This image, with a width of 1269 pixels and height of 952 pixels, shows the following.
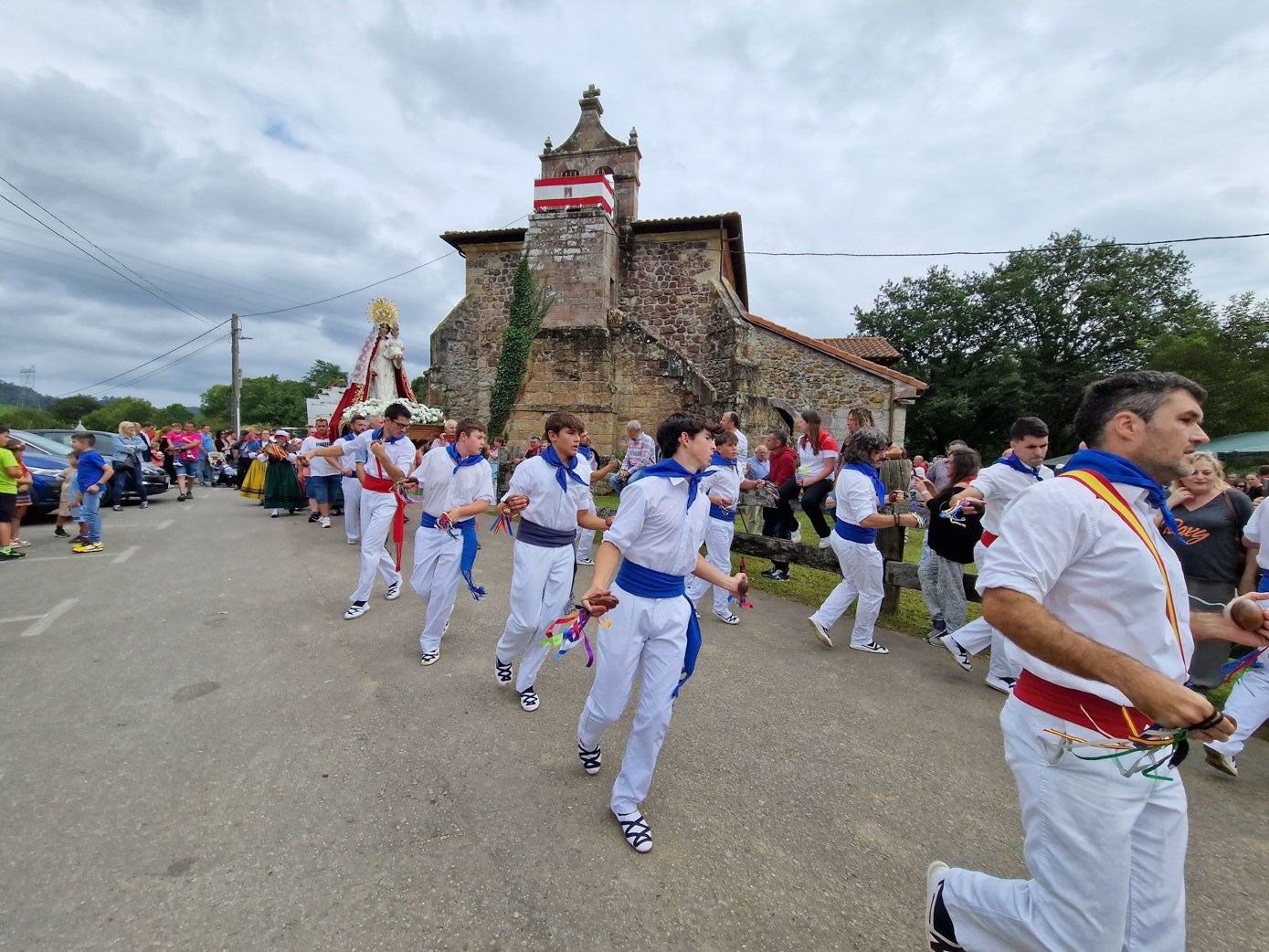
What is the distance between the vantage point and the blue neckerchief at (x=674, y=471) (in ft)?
10.0

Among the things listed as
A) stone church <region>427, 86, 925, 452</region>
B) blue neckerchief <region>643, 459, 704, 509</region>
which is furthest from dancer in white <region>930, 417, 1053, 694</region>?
stone church <region>427, 86, 925, 452</region>

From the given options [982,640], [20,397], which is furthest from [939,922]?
[20,397]

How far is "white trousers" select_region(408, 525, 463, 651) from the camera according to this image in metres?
4.96

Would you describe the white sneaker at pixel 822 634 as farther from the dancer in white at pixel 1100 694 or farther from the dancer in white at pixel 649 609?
the dancer in white at pixel 1100 694

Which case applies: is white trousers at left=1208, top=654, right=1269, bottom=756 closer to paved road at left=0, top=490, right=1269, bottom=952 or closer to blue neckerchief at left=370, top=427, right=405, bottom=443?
paved road at left=0, top=490, right=1269, bottom=952

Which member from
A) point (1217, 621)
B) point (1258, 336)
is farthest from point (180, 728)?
point (1258, 336)

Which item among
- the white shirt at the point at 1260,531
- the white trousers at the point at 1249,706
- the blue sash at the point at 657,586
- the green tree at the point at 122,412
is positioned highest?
the green tree at the point at 122,412

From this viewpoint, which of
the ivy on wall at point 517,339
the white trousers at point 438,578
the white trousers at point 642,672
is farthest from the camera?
the ivy on wall at point 517,339

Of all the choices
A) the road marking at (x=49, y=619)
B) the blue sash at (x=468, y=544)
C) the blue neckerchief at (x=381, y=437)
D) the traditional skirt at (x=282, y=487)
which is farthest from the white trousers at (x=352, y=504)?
the blue sash at (x=468, y=544)

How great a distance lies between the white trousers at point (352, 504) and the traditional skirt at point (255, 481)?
5843 millimetres

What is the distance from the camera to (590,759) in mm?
3326

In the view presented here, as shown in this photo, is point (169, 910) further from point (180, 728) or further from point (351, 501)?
point (351, 501)

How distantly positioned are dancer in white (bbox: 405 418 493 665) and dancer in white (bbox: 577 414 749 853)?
7.34ft

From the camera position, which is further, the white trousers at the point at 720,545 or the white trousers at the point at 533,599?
the white trousers at the point at 720,545
